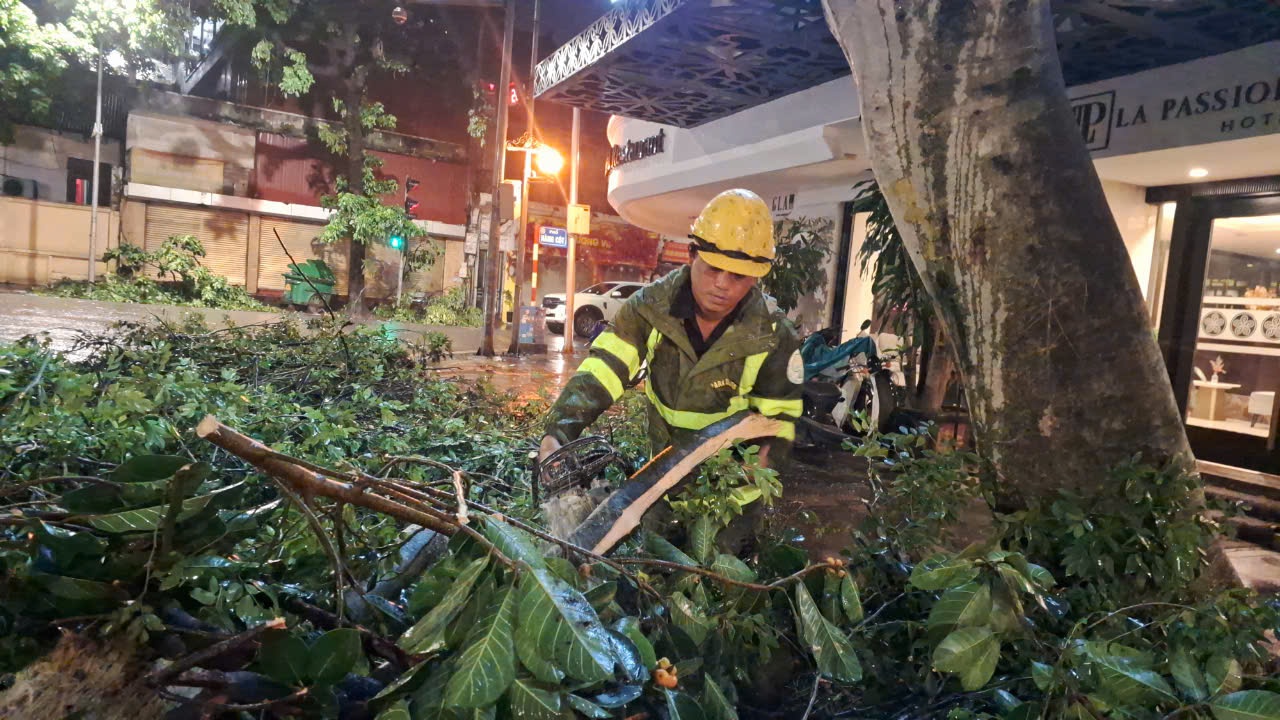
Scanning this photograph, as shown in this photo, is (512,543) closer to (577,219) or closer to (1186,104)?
(1186,104)

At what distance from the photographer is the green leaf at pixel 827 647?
4.02 ft

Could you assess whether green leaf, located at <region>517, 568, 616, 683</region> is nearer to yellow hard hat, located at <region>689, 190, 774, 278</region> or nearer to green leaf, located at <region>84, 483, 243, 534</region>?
green leaf, located at <region>84, 483, 243, 534</region>

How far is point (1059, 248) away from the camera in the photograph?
1829mm

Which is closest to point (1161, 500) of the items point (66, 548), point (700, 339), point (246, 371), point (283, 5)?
point (700, 339)

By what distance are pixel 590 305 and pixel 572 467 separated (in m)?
18.2

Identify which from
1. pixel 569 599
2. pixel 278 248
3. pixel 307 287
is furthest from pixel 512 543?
pixel 278 248

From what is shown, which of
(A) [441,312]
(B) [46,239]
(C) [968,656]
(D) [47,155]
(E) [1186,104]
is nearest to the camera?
(C) [968,656]

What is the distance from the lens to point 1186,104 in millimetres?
4996

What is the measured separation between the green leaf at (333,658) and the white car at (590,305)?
18.6 m

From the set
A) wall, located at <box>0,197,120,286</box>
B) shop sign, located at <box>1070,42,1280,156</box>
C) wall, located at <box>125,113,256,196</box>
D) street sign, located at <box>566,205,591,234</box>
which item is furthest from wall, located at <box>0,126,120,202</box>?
shop sign, located at <box>1070,42,1280,156</box>

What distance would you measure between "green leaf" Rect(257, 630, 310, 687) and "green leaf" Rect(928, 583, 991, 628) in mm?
1030

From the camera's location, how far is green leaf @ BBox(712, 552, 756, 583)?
4.61ft

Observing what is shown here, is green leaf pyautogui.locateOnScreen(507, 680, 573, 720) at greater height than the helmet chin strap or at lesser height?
lesser

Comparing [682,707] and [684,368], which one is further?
[684,368]
